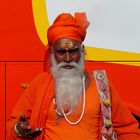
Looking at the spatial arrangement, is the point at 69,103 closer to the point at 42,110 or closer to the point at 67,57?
the point at 42,110

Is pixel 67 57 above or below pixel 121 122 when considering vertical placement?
above

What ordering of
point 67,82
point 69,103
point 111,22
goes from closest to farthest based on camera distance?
1. point 69,103
2. point 67,82
3. point 111,22

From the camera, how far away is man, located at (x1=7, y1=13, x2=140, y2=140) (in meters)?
3.24

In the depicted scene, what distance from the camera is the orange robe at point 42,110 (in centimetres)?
326

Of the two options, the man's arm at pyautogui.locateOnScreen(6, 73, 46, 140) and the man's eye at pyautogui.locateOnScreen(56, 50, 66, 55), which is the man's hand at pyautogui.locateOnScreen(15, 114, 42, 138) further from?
the man's eye at pyautogui.locateOnScreen(56, 50, 66, 55)

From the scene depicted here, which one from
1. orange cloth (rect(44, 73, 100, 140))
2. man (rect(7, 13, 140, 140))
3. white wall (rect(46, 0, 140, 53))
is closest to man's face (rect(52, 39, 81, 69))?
man (rect(7, 13, 140, 140))

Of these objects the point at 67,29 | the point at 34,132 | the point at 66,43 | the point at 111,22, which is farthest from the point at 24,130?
the point at 111,22

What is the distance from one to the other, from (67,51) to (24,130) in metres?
0.66

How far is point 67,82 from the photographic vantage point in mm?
3490

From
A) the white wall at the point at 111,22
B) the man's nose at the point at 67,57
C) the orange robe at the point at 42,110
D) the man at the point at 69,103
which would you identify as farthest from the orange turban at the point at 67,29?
the white wall at the point at 111,22

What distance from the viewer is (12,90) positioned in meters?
4.19

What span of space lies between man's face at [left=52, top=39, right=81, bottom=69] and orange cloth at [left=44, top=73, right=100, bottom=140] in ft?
0.93

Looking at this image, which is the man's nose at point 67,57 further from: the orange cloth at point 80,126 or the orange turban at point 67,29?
the orange cloth at point 80,126

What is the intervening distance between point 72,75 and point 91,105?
305 millimetres
